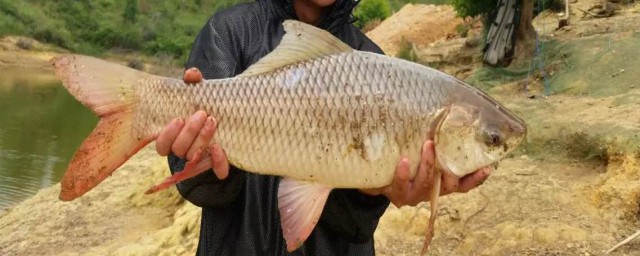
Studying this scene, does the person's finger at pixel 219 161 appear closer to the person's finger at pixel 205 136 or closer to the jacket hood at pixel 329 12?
the person's finger at pixel 205 136

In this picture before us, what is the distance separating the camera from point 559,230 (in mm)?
4500

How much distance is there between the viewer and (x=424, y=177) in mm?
1720

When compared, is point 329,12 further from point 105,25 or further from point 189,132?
point 105,25

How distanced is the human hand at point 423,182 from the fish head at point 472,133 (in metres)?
0.03

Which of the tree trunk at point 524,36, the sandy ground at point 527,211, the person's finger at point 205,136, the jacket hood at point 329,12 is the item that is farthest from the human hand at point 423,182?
the tree trunk at point 524,36

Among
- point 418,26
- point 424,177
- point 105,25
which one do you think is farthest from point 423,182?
point 105,25

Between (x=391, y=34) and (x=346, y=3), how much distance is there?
66.7ft

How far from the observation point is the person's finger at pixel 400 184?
66.0 inches

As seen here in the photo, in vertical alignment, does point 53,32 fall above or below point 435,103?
below

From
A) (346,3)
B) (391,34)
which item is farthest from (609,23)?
(391,34)

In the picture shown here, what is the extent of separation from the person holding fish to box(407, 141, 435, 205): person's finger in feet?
0.05

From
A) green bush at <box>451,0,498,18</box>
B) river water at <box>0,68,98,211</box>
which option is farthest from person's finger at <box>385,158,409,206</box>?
river water at <box>0,68,98,211</box>

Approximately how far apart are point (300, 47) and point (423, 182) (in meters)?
0.49

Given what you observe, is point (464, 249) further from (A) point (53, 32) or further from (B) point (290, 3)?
(A) point (53, 32)
